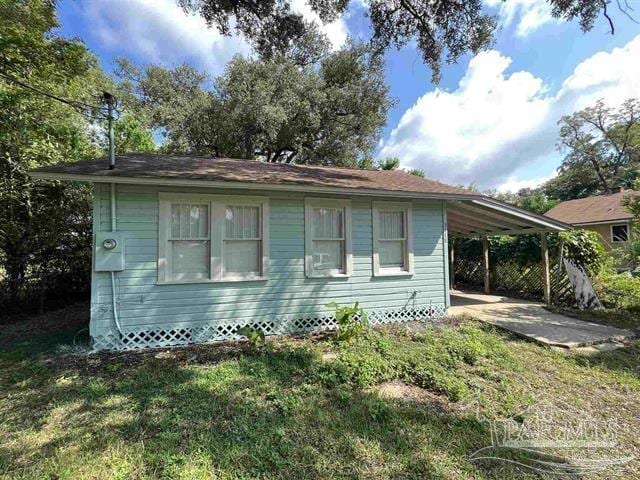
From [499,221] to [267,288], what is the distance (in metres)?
6.50

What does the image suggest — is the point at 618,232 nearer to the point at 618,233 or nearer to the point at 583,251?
the point at 618,233

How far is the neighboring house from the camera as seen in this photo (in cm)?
1912

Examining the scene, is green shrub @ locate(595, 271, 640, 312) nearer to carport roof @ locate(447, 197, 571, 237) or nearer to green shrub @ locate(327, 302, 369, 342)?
carport roof @ locate(447, 197, 571, 237)

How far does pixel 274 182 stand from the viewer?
5691 mm

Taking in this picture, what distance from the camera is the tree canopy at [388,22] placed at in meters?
7.63

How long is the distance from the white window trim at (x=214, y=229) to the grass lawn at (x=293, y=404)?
3.86 ft

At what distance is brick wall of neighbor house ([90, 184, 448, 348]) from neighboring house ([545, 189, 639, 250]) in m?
16.6

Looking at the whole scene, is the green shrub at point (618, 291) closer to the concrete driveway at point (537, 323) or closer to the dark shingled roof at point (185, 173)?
the concrete driveway at point (537, 323)

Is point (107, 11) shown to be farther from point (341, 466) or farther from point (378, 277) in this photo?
point (341, 466)

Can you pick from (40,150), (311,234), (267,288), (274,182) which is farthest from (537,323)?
(40,150)

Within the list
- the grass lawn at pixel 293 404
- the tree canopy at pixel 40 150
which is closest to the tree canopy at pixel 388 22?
the tree canopy at pixel 40 150

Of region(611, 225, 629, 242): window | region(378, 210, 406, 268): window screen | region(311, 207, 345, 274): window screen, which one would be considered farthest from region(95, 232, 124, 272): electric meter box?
region(611, 225, 629, 242): window

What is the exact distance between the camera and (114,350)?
5070 mm

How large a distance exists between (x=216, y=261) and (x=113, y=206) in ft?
5.97
